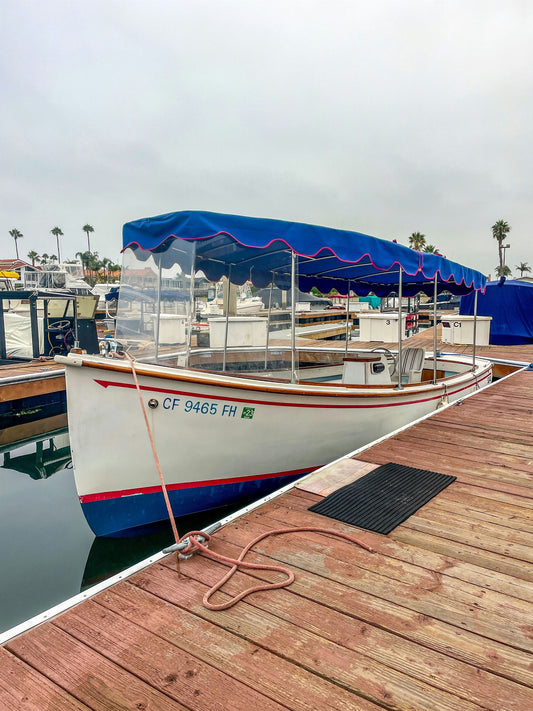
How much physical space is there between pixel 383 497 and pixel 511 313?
14627 millimetres

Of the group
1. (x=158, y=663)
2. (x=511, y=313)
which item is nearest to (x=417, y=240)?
(x=511, y=313)

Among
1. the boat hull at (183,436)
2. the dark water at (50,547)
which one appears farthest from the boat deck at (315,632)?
the dark water at (50,547)

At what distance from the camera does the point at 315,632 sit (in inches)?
81.4

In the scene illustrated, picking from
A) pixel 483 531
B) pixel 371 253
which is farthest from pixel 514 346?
pixel 483 531

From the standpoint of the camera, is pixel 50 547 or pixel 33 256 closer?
pixel 50 547

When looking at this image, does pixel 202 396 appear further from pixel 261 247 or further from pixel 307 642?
pixel 307 642

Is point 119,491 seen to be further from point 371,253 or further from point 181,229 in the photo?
point 371,253

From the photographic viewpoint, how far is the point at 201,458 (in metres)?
4.16

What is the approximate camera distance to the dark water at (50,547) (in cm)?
387

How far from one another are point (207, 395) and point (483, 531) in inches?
94.2

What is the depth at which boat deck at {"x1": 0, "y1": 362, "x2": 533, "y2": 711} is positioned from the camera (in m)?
1.75

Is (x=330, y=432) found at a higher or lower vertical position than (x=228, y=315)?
lower

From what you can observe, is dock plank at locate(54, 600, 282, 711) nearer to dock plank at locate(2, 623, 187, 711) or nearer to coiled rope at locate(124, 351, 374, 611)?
dock plank at locate(2, 623, 187, 711)

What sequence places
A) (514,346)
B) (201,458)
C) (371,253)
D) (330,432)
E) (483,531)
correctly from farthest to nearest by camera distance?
(514,346) < (330,432) < (371,253) < (201,458) < (483,531)
